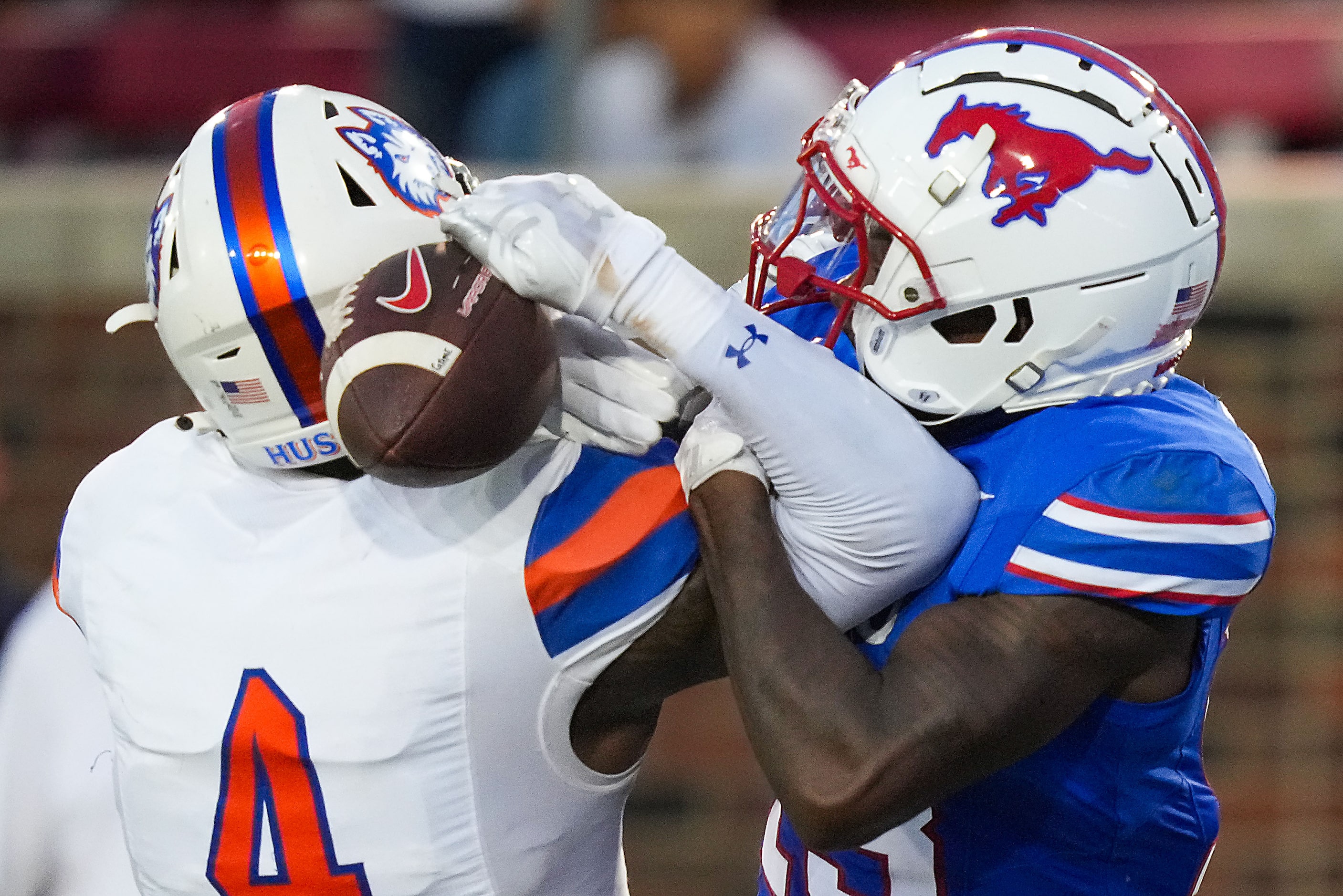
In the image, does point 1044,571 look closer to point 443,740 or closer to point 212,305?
point 443,740

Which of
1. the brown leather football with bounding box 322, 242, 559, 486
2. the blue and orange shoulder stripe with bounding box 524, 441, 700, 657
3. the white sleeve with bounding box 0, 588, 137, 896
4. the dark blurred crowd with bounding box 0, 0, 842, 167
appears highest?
the brown leather football with bounding box 322, 242, 559, 486

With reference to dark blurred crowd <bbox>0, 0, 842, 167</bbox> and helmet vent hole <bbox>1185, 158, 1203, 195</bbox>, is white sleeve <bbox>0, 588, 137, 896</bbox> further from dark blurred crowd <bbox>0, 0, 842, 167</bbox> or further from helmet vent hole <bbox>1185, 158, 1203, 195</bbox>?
dark blurred crowd <bbox>0, 0, 842, 167</bbox>

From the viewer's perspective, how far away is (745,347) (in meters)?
1.52

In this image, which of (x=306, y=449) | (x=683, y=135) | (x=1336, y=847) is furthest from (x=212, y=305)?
(x=1336, y=847)

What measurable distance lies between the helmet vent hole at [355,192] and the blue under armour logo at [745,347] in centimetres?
41

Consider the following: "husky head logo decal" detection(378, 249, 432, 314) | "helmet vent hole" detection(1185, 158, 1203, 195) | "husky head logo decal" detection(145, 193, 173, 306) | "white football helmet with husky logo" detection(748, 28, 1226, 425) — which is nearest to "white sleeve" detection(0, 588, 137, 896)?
"husky head logo decal" detection(145, 193, 173, 306)

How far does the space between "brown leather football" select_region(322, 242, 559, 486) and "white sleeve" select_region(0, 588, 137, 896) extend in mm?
1000

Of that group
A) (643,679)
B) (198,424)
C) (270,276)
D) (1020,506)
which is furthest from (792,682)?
(198,424)

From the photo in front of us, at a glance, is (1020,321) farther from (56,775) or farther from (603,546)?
(56,775)

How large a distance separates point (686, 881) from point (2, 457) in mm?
2113

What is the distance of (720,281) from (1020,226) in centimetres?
211

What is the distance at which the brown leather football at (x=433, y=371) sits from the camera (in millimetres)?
1466

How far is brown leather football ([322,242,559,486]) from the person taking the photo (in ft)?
4.81

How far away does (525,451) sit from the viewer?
5.38 ft
